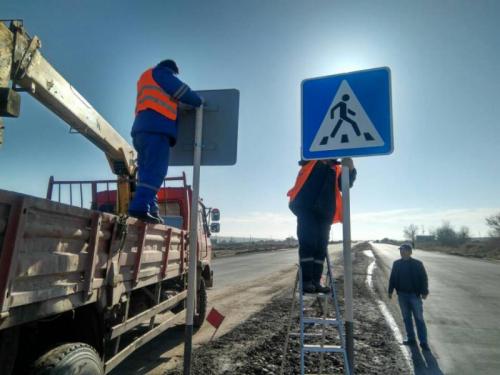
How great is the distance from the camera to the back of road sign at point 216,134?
3.54 m

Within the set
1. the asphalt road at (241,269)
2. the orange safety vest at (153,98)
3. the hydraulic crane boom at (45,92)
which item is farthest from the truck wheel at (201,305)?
the asphalt road at (241,269)

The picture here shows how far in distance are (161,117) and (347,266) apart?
2.44 m

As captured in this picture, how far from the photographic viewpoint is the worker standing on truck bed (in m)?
4.01

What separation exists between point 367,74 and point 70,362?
10.1ft

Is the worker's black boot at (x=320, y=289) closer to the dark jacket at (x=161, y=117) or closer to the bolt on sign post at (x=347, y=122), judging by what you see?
the bolt on sign post at (x=347, y=122)

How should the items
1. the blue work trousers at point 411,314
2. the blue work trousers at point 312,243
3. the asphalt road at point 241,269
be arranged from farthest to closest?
the asphalt road at point 241,269 < the blue work trousers at point 411,314 < the blue work trousers at point 312,243

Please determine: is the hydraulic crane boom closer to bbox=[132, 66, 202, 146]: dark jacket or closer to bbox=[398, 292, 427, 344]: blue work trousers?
bbox=[132, 66, 202, 146]: dark jacket

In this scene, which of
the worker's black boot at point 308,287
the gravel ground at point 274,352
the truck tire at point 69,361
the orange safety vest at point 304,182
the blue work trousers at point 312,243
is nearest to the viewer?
the truck tire at point 69,361

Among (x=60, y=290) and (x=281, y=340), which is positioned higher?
(x=60, y=290)

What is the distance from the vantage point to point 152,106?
408cm

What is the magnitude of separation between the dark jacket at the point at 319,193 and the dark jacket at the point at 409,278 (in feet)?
13.8

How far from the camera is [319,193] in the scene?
13.1ft

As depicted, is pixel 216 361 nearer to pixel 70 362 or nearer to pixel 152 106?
pixel 70 362

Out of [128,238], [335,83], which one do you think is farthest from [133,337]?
[335,83]
